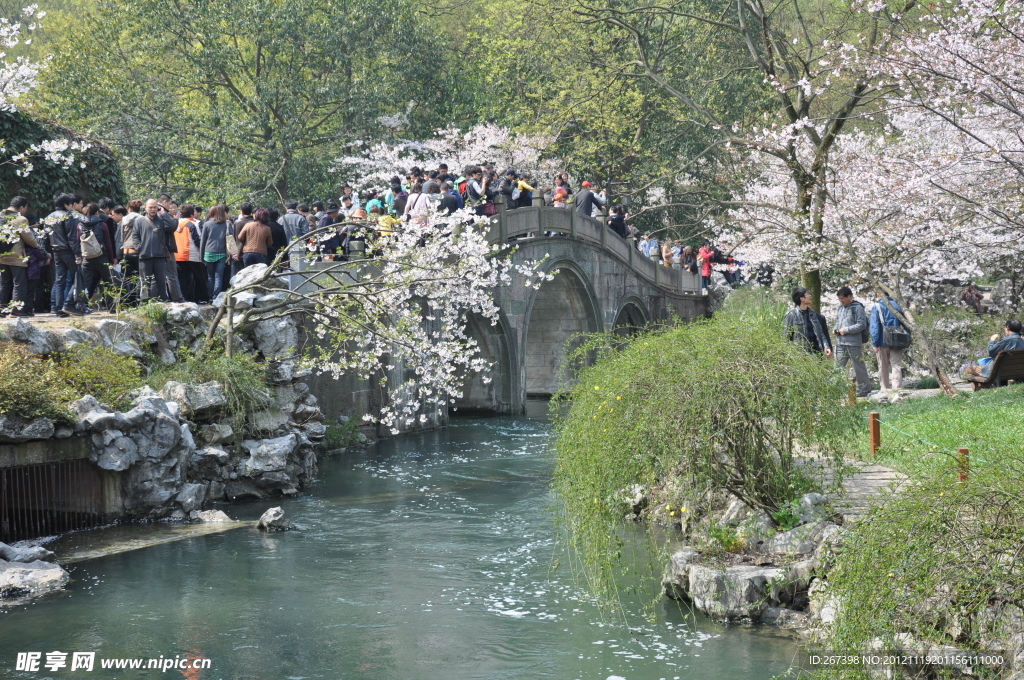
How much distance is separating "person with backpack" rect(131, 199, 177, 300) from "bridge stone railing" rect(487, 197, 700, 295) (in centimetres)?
659

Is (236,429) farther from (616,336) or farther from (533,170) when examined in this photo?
(533,170)

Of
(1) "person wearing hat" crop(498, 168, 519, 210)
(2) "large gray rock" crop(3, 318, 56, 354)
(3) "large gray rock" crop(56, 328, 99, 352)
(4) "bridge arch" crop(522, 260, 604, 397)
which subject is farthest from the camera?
(4) "bridge arch" crop(522, 260, 604, 397)

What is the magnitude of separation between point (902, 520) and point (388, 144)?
2544cm

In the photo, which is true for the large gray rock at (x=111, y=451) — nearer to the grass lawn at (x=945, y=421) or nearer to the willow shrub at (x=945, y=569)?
the grass lawn at (x=945, y=421)

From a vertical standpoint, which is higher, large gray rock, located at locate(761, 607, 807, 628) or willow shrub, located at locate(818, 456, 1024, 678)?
willow shrub, located at locate(818, 456, 1024, 678)

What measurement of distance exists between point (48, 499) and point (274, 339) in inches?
179

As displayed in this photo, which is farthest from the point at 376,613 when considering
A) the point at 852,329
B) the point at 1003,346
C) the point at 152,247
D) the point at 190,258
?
the point at 1003,346

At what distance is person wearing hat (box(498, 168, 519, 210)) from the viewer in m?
20.2

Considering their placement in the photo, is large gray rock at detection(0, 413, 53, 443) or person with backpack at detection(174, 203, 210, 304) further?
person with backpack at detection(174, 203, 210, 304)

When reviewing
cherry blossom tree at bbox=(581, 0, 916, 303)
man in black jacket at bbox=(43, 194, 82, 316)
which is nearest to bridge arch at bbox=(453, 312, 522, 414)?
cherry blossom tree at bbox=(581, 0, 916, 303)

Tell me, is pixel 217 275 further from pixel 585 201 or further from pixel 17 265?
pixel 585 201

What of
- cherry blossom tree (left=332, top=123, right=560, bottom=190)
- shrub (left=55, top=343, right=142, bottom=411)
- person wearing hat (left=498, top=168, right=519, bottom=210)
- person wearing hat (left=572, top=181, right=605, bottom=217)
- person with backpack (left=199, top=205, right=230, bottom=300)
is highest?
cherry blossom tree (left=332, top=123, right=560, bottom=190)

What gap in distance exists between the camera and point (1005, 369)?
13039 millimetres

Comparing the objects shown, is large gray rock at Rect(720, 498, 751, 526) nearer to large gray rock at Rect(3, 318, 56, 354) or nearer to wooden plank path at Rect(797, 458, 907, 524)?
wooden plank path at Rect(797, 458, 907, 524)
